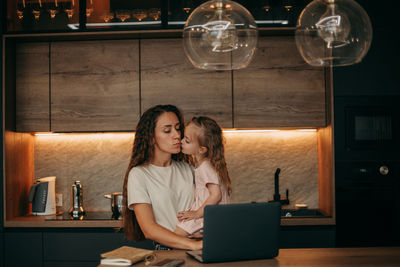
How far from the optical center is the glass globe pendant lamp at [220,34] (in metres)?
1.46

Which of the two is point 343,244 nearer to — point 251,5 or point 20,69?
point 251,5

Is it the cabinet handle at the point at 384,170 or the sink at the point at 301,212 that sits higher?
the cabinet handle at the point at 384,170

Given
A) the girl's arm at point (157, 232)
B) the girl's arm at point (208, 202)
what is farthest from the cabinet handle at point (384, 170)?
the girl's arm at point (157, 232)

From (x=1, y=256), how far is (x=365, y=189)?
2.62 meters

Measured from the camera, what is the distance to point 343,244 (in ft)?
9.91

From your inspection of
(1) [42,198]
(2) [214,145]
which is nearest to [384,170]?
(2) [214,145]

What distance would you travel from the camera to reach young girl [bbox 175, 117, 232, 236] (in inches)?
83.7

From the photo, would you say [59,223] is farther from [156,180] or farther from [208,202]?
[208,202]

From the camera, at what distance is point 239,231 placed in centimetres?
164

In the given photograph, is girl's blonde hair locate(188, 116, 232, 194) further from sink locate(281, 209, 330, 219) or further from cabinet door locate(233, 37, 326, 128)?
sink locate(281, 209, 330, 219)

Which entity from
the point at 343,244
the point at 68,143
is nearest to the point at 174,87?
the point at 68,143

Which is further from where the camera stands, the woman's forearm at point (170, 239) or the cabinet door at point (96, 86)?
the cabinet door at point (96, 86)

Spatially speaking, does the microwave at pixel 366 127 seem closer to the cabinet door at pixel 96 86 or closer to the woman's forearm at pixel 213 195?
the woman's forearm at pixel 213 195

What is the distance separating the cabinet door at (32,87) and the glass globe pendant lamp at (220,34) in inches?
85.6
